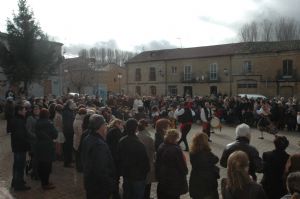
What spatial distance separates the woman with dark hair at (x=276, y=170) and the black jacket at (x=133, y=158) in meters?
1.87

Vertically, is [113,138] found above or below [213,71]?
below

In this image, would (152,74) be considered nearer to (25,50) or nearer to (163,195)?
(25,50)

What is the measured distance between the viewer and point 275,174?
5660 mm

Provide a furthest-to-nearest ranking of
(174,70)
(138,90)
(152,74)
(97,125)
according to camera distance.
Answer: (138,90) → (152,74) → (174,70) → (97,125)

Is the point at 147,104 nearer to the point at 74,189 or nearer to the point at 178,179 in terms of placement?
the point at 74,189

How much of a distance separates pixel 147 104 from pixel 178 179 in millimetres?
20463

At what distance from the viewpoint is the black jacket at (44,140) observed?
26.1ft

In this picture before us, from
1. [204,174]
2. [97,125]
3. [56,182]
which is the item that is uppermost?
[97,125]

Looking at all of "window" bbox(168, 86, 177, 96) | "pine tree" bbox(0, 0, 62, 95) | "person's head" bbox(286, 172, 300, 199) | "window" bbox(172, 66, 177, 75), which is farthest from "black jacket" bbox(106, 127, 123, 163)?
"window" bbox(168, 86, 177, 96)

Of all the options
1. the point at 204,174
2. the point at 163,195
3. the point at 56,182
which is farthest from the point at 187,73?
the point at 204,174

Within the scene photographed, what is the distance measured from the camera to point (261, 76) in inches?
1737

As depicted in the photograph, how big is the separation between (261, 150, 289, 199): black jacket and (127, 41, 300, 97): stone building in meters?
38.6

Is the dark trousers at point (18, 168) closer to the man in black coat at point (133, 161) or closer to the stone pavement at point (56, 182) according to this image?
the stone pavement at point (56, 182)

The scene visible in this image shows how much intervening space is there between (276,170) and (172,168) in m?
1.57
